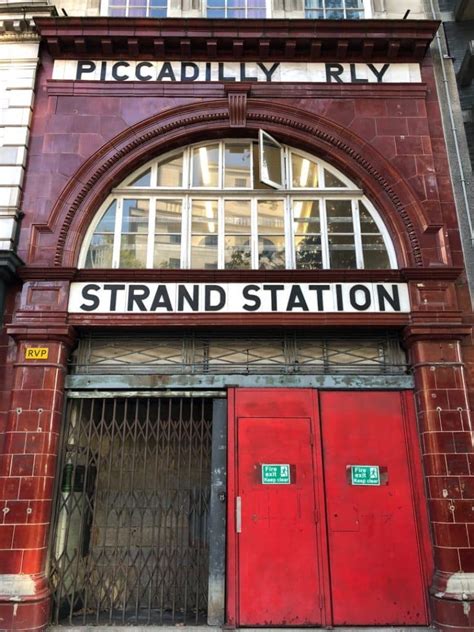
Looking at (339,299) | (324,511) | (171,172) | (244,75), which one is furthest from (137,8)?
(324,511)

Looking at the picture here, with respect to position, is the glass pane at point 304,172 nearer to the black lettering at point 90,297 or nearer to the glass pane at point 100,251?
the glass pane at point 100,251

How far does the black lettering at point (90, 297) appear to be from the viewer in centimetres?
789

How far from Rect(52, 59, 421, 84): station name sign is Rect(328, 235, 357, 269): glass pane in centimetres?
309

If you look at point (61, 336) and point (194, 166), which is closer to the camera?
point (61, 336)

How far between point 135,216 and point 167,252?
0.93 m

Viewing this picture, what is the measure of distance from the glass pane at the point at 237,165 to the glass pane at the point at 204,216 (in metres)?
0.53

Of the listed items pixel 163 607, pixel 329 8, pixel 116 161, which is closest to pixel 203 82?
pixel 116 161

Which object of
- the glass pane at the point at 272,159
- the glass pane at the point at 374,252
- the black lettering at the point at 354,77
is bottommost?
the glass pane at the point at 374,252

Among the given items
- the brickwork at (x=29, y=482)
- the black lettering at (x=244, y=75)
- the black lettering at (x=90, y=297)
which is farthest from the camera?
the black lettering at (x=244, y=75)

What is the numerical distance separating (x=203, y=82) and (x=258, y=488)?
7263mm

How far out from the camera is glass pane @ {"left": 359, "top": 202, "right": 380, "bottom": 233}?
8.67 metres

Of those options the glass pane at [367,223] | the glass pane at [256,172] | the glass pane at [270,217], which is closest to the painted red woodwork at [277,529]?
the glass pane at [270,217]

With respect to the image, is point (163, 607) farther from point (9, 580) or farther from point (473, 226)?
point (473, 226)

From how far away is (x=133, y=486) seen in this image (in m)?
7.61
